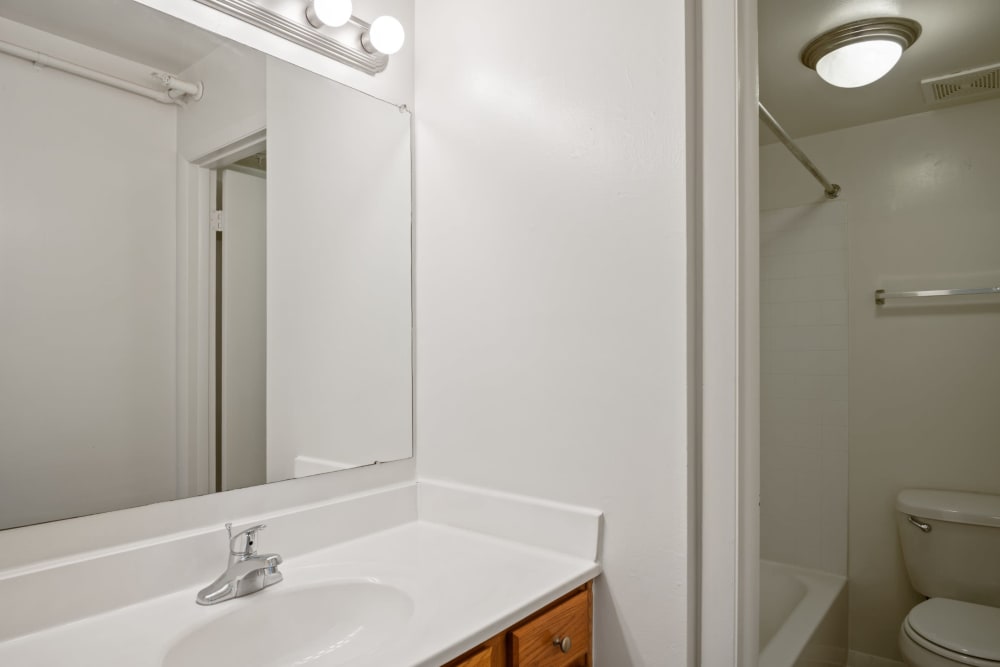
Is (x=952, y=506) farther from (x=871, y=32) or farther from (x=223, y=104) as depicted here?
(x=223, y=104)

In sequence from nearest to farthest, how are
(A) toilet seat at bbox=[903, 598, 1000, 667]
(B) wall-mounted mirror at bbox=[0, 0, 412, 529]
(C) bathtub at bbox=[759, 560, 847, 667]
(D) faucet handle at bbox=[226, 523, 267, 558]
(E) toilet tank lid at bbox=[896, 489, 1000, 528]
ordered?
(B) wall-mounted mirror at bbox=[0, 0, 412, 529], (D) faucet handle at bbox=[226, 523, 267, 558], (A) toilet seat at bbox=[903, 598, 1000, 667], (C) bathtub at bbox=[759, 560, 847, 667], (E) toilet tank lid at bbox=[896, 489, 1000, 528]

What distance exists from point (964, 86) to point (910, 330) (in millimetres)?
913

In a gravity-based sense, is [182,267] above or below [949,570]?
above

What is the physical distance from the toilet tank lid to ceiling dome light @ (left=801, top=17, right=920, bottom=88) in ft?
5.13

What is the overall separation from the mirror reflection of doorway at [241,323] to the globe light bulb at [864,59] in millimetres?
1657

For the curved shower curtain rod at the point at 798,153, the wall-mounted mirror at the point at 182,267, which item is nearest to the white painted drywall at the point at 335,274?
the wall-mounted mirror at the point at 182,267

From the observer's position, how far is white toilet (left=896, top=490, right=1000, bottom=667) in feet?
5.99

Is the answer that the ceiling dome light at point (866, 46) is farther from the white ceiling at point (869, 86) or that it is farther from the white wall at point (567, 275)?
the white wall at point (567, 275)

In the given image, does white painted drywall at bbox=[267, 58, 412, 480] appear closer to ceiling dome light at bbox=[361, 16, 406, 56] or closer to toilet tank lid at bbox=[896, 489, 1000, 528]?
ceiling dome light at bbox=[361, 16, 406, 56]

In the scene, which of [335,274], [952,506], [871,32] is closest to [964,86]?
[871,32]

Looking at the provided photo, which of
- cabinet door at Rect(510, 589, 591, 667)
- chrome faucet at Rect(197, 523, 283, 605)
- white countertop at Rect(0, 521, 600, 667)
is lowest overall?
cabinet door at Rect(510, 589, 591, 667)

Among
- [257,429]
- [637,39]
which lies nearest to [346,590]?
[257,429]

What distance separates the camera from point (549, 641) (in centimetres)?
110

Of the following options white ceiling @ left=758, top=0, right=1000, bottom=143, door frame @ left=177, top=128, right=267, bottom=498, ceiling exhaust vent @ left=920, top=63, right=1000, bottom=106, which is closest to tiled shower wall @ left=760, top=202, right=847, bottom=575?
white ceiling @ left=758, top=0, right=1000, bottom=143
